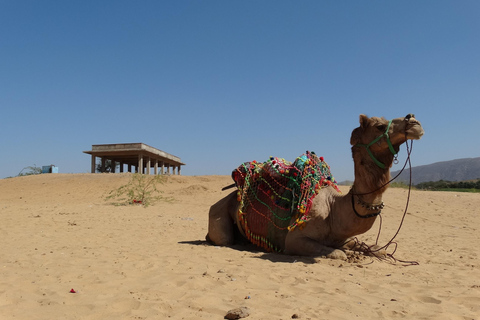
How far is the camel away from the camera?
4281 mm

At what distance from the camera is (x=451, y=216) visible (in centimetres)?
1245

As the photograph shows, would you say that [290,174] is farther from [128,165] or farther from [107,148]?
[128,165]

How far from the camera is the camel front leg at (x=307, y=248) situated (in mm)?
4738

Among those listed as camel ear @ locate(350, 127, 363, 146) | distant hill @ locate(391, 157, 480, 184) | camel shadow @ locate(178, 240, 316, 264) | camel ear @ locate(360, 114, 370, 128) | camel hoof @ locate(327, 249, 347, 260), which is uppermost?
distant hill @ locate(391, 157, 480, 184)

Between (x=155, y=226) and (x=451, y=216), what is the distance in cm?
983

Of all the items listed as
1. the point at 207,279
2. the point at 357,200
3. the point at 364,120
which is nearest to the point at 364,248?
the point at 357,200

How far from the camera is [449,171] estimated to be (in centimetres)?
9262

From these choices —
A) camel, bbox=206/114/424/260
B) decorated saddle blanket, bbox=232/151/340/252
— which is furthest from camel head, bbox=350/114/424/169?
decorated saddle blanket, bbox=232/151/340/252

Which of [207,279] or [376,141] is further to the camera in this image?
Answer: [376,141]

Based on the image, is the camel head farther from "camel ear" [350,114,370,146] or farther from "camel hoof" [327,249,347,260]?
"camel hoof" [327,249,347,260]

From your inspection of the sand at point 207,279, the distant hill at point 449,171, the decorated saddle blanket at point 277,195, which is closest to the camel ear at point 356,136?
the decorated saddle blanket at point 277,195

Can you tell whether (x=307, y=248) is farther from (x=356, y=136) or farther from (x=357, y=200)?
(x=356, y=136)

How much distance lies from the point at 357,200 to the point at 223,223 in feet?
7.86

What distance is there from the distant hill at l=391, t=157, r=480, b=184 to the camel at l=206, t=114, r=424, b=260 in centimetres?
8259
